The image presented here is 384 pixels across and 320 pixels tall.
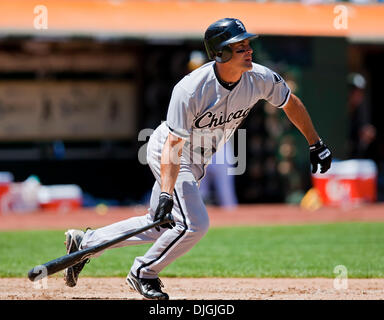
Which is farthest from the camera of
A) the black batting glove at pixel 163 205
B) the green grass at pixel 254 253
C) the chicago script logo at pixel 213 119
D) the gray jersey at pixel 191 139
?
the green grass at pixel 254 253

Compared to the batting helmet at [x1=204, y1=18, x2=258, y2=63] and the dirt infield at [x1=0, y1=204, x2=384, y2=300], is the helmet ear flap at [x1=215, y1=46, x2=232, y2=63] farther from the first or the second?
the dirt infield at [x1=0, y1=204, x2=384, y2=300]

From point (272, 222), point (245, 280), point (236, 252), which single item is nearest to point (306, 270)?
point (245, 280)

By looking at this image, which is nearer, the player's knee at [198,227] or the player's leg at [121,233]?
the player's knee at [198,227]

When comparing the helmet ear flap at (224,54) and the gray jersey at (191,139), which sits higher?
the helmet ear flap at (224,54)

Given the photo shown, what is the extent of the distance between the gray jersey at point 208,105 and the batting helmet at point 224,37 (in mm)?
146

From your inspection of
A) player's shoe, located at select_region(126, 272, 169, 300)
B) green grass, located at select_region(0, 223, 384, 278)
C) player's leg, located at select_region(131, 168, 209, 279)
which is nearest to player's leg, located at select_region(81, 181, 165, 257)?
player's leg, located at select_region(131, 168, 209, 279)

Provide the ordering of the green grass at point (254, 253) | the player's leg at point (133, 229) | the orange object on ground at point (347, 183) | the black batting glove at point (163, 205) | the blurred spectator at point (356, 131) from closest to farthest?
the black batting glove at point (163, 205) < the player's leg at point (133, 229) < the green grass at point (254, 253) < the orange object on ground at point (347, 183) < the blurred spectator at point (356, 131)

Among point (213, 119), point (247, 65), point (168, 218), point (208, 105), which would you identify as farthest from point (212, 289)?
point (247, 65)

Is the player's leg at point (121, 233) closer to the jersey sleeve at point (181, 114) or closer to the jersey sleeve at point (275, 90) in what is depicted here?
the jersey sleeve at point (181, 114)

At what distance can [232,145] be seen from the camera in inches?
522

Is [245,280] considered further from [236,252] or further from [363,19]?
[363,19]

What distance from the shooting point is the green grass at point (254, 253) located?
7.50 meters

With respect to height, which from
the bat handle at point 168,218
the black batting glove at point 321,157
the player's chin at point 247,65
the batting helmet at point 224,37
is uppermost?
the batting helmet at point 224,37

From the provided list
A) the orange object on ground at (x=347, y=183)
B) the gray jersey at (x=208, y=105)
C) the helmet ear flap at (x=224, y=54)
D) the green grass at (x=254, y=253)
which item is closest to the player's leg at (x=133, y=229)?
the gray jersey at (x=208, y=105)
